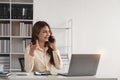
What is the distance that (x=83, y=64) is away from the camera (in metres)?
2.53

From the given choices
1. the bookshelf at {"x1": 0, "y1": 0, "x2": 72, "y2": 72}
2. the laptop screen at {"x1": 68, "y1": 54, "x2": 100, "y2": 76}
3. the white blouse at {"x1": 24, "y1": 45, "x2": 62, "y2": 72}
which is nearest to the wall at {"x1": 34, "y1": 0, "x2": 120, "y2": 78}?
the bookshelf at {"x1": 0, "y1": 0, "x2": 72, "y2": 72}

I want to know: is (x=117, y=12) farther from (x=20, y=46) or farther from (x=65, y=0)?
(x=20, y=46)

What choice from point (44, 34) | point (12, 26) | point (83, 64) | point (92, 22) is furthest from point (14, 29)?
point (83, 64)

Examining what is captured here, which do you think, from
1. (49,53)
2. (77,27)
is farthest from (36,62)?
(77,27)

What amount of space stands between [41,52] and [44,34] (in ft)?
0.72

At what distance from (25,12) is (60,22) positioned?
76 centimetres

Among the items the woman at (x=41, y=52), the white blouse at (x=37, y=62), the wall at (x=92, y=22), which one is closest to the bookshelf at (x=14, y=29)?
the wall at (x=92, y=22)

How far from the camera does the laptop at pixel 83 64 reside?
98.1 inches

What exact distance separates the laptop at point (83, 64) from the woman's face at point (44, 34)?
0.75 metres

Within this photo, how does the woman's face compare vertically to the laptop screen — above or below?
above

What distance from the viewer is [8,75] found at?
2352 millimetres

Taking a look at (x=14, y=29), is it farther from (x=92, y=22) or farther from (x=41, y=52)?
(x=41, y=52)

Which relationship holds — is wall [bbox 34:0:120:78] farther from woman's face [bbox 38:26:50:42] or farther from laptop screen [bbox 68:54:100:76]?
laptop screen [bbox 68:54:100:76]

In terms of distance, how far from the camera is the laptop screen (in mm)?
2492
